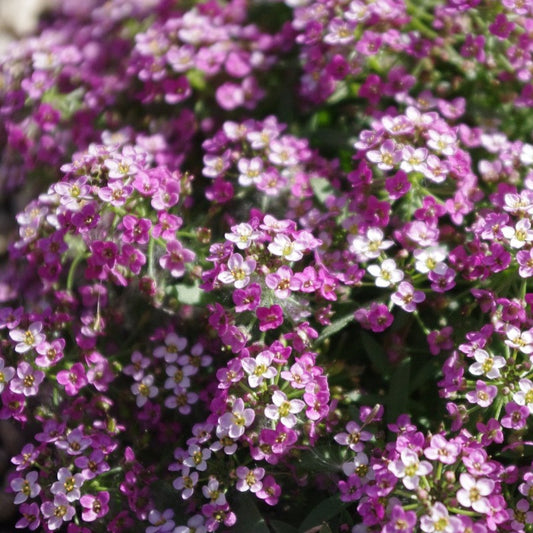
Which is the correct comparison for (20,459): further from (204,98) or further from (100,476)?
(204,98)

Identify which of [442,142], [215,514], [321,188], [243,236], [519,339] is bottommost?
[215,514]

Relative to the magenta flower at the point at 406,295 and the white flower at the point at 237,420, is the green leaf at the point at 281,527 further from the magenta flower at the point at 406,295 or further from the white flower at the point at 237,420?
the magenta flower at the point at 406,295

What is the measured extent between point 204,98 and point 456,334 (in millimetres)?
2145

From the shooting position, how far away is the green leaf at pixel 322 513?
299cm

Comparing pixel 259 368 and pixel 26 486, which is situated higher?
pixel 259 368

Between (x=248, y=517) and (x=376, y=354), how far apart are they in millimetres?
912

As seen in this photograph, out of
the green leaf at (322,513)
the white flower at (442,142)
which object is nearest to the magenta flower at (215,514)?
the green leaf at (322,513)

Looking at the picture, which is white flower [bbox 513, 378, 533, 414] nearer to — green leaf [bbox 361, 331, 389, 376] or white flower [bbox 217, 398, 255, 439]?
green leaf [bbox 361, 331, 389, 376]

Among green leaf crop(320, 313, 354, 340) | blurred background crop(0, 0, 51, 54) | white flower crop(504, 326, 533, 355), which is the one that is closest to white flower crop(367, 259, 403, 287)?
green leaf crop(320, 313, 354, 340)

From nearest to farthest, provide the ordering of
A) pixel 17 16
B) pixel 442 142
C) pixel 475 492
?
pixel 475 492 → pixel 442 142 → pixel 17 16

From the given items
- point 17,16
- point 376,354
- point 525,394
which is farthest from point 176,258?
point 17,16

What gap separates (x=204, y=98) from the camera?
449cm

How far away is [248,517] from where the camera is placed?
3.03 m

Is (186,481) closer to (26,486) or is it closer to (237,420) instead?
(237,420)
